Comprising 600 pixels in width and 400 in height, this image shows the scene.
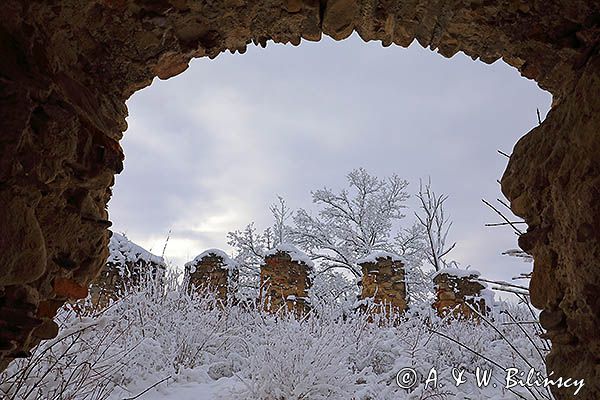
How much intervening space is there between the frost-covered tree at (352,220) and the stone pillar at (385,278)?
7.12 m

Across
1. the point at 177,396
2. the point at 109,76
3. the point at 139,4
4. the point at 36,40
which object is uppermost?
the point at 139,4

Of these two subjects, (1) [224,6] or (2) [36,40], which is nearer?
(2) [36,40]

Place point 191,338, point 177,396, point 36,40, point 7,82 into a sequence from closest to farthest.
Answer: point 7,82 < point 36,40 < point 177,396 < point 191,338

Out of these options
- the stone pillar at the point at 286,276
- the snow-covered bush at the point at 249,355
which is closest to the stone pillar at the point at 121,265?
the stone pillar at the point at 286,276

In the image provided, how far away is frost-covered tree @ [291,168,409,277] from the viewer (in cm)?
1761

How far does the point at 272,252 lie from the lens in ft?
29.8

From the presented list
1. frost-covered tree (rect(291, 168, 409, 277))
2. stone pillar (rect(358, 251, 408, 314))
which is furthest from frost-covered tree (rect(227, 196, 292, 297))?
stone pillar (rect(358, 251, 408, 314))

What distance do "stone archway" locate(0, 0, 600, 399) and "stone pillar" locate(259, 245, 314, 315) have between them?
6.92 m

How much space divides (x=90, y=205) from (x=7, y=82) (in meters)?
0.58

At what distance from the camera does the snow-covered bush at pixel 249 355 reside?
128 inches

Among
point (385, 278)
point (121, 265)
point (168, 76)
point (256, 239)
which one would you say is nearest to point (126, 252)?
point (121, 265)

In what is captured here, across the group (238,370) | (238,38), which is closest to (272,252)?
(238,370)

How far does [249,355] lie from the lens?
4.89 m

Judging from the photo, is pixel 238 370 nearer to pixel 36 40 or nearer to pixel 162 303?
pixel 162 303
